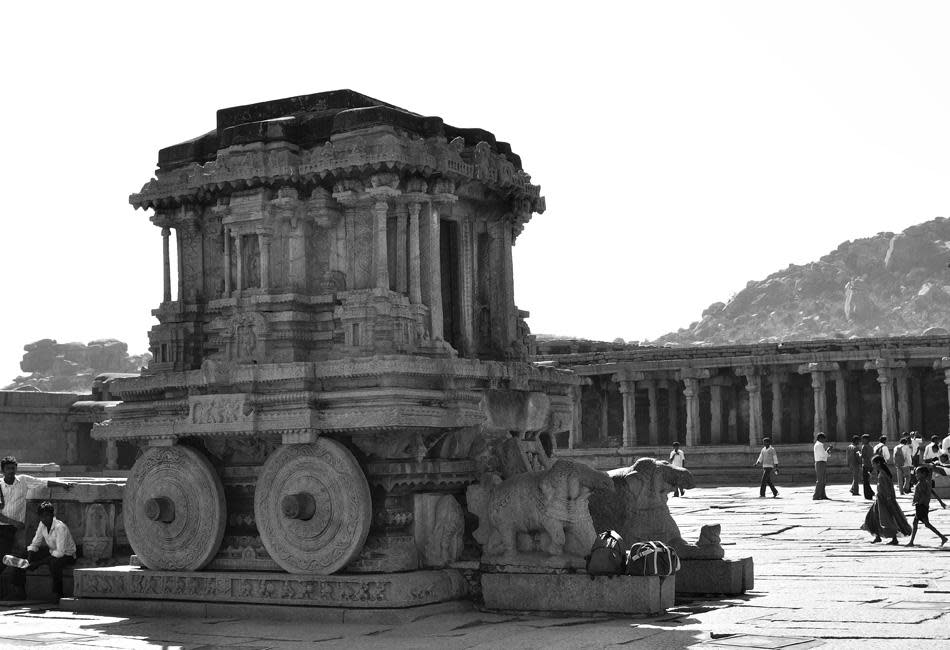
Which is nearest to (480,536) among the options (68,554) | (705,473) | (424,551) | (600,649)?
(424,551)

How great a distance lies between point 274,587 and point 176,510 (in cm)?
210

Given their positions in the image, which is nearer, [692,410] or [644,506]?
[644,506]

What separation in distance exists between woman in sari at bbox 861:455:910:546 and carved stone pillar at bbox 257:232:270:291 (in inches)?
420

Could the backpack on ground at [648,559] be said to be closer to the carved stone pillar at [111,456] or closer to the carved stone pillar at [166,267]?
the carved stone pillar at [166,267]

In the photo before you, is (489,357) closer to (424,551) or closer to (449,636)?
(424,551)

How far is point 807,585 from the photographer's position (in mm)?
16047

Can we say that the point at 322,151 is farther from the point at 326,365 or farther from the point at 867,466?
the point at 867,466

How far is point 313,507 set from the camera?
50.6 feet

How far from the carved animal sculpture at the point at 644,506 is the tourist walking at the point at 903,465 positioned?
17.8 metres

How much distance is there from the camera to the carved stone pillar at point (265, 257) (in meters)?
16.6

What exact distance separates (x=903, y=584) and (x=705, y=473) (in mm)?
30735

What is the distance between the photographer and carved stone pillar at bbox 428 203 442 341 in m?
16.2

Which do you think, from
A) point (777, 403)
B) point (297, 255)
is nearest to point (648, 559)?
point (297, 255)

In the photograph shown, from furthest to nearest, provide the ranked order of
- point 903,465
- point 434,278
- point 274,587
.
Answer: point 903,465, point 434,278, point 274,587
